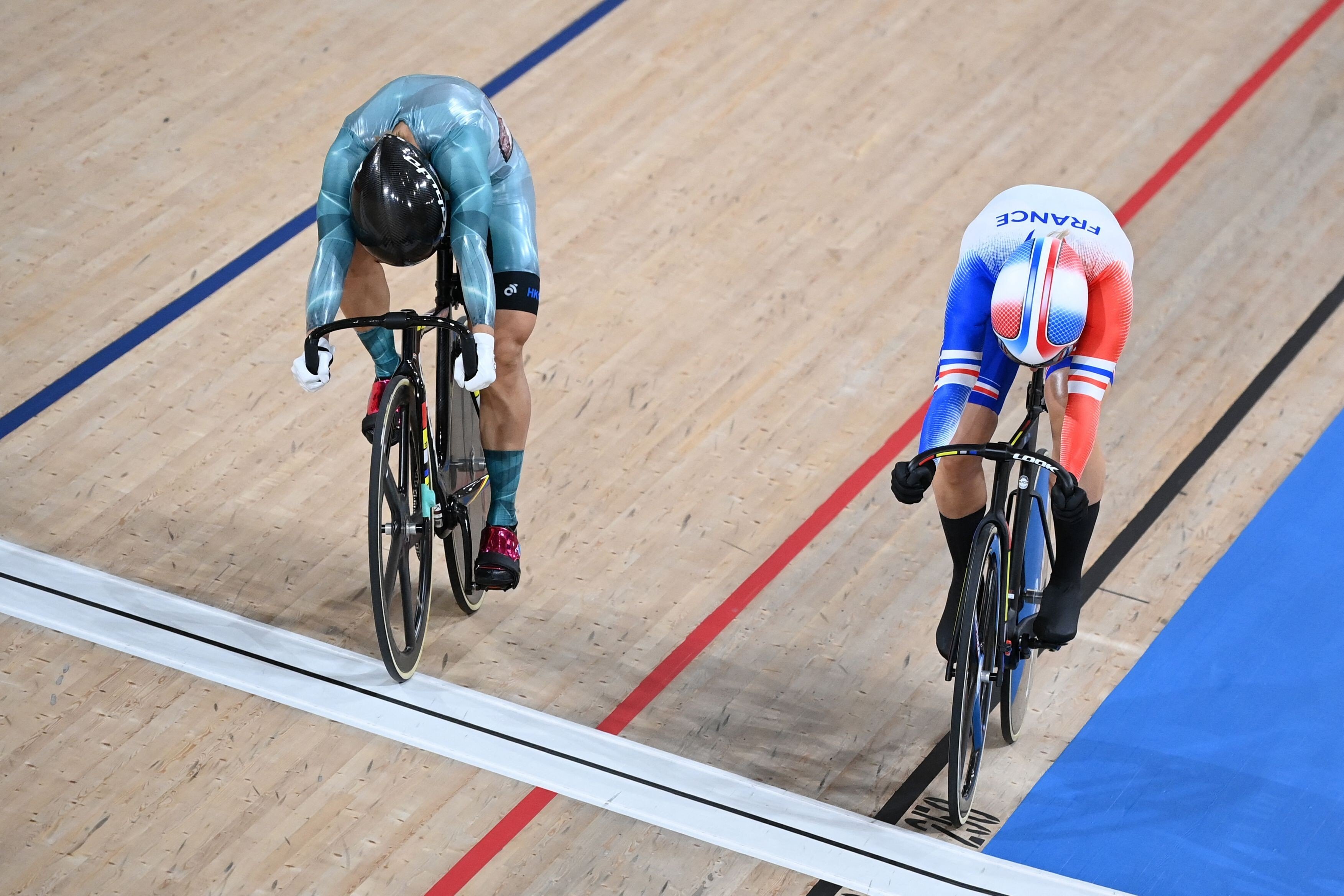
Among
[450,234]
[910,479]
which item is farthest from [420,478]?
[910,479]

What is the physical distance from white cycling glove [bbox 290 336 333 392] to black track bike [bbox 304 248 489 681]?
2 centimetres

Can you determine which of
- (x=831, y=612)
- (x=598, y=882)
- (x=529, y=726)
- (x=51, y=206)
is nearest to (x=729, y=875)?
(x=598, y=882)

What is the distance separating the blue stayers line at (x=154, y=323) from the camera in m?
4.24

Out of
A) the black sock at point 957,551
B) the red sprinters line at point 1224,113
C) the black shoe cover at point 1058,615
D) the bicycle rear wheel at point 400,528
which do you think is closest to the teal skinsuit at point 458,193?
the bicycle rear wheel at point 400,528

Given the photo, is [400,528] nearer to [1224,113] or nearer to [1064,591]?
[1064,591]

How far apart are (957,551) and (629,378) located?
1.37m

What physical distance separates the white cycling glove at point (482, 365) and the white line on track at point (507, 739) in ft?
2.49

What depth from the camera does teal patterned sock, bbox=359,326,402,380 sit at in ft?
11.3

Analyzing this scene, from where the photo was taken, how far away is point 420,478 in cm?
338

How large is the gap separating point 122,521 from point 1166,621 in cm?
256

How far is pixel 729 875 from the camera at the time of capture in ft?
10.3

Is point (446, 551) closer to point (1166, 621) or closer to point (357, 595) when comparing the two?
point (357, 595)

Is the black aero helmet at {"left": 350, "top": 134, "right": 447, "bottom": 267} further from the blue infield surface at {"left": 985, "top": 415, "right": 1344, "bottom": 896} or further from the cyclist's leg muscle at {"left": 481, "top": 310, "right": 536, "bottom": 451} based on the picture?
the blue infield surface at {"left": 985, "top": 415, "right": 1344, "bottom": 896}

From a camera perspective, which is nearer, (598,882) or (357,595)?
(598,882)
